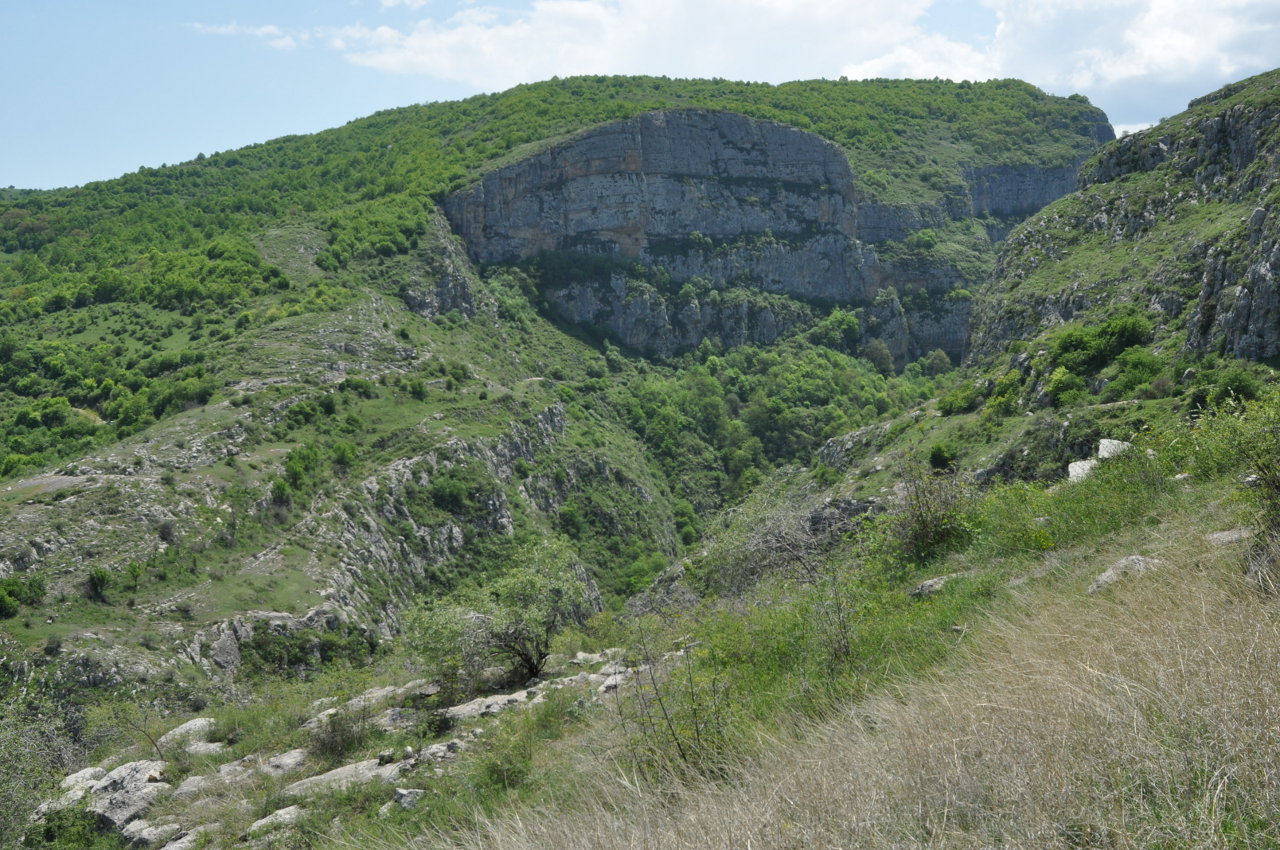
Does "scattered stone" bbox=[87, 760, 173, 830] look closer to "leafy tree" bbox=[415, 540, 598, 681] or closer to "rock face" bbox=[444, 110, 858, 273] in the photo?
"leafy tree" bbox=[415, 540, 598, 681]

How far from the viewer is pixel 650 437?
91.0 meters

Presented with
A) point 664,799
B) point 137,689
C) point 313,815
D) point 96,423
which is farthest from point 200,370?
point 664,799

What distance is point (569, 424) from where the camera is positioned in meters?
79.1

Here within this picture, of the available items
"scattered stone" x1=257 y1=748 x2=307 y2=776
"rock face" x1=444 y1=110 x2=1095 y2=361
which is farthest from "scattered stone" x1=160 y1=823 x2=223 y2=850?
"rock face" x1=444 y1=110 x2=1095 y2=361

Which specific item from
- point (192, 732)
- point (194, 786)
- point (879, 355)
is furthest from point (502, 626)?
point (879, 355)

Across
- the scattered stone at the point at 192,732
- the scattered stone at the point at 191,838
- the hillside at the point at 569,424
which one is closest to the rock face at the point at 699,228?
the hillside at the point at 569,424

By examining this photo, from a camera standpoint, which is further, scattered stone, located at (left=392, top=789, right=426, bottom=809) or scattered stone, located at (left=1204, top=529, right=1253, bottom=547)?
scattered stone, located at (left=392, top=789, right=426, bottom=809)

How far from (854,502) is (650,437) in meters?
54.3

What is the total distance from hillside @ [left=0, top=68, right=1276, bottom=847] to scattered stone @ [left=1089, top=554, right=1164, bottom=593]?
60 centimetres

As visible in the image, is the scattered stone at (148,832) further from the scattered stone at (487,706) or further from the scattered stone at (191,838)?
the scattered stone at (487,706)

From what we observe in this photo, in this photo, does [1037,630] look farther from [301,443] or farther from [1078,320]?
[301,443]

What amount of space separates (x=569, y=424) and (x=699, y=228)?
54.0 metres

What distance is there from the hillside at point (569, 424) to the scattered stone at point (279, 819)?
0.80 feet

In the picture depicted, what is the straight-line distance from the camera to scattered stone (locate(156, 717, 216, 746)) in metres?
15.1
